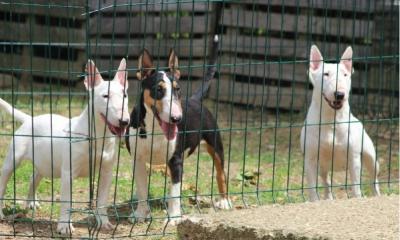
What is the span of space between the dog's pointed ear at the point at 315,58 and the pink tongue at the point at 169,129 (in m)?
1.27

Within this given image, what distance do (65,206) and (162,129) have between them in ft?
3.28

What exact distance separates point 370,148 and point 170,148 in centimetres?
175

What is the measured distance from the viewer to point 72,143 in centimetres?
608

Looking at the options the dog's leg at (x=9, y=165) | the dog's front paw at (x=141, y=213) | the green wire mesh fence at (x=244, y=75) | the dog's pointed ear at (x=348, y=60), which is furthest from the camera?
the green wire mesh fence at (x=244, y=75)

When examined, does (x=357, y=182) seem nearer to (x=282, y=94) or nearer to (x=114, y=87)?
(x=114, y=87)

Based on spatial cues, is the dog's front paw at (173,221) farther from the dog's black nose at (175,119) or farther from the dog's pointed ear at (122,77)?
the dog's pointed ear at (122,77)

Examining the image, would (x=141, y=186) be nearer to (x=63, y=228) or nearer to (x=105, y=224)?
(x=105, y=224)

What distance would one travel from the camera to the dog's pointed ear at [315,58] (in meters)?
6.98

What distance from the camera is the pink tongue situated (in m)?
6.40

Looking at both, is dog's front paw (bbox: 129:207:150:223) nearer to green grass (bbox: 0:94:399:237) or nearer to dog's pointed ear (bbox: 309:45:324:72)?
green grass (bbox: 0:94:399:237)

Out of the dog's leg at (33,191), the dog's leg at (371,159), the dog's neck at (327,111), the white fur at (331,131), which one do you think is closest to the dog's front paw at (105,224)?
the dog's leg at (33,191)

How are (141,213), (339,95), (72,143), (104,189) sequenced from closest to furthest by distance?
1. (72,143)
2. (104,189)
3. (141,213)
4. (339,95)

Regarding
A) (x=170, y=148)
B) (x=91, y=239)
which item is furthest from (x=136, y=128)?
(x=91, y=239)

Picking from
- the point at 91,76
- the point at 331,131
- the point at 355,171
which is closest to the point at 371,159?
the point at 355,171
